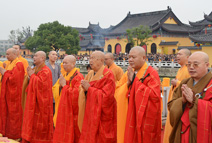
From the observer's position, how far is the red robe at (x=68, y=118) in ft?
15.3

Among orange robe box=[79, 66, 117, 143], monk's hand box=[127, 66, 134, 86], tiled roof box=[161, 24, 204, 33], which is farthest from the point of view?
tiled roof box=[161, 24, 204, 33]

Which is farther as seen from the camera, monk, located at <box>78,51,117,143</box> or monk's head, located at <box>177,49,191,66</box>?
monk's head, located at <box>177,49,191,66</box>

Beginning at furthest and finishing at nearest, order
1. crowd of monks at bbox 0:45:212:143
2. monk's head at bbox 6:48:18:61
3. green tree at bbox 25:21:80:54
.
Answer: green tree at bbox 25:21:80:54
monk's head at bbox 6:48:18:61
crowd of monks at bbox 0:45:212:143

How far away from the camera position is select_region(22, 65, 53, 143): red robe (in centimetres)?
502

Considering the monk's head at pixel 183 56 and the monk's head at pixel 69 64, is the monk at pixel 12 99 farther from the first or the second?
the monk's head at pixel 183 56

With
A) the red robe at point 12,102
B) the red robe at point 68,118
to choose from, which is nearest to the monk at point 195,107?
the red robe at point 68,118

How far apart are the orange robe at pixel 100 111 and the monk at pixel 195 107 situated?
4.27ft

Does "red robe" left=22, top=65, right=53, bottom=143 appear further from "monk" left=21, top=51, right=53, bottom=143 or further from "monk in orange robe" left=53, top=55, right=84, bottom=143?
"monk in orange robe" left=53, top=55, right=84, bottom=143

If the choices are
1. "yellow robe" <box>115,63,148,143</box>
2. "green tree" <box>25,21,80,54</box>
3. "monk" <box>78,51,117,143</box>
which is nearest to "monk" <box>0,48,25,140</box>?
"monk" <box>78,51,117,143</box>

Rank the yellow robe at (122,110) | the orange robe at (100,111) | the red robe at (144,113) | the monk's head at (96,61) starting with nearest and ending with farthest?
the red robe at (144,113) < the yellow robe at (122,110) < the orange robe at (100,111) < the monk's head at (96,61)

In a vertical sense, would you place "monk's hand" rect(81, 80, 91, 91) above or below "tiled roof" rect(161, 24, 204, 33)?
below

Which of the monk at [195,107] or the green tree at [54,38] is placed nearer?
the monk at [195,107]

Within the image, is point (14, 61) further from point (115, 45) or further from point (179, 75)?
point (115, 45)

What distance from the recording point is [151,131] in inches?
141
